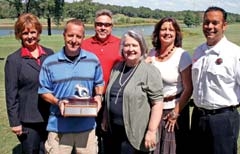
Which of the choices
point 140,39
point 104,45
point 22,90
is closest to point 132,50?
point 140,39

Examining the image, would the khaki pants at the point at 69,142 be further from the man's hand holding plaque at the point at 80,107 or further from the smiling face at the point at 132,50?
the smiling face at the point at 132,50

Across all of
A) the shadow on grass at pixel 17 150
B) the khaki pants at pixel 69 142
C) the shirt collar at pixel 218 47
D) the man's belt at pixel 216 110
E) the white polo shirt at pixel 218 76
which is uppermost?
the shirt collar at pixel 218 47

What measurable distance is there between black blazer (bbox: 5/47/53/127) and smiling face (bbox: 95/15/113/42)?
76 centimetres

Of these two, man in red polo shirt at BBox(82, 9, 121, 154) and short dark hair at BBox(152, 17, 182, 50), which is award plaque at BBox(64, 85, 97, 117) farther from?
short dark hair at BBox(152, 17, 182, 50)

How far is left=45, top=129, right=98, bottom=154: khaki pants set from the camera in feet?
14.3

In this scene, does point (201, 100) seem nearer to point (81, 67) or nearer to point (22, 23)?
point (81, 67)

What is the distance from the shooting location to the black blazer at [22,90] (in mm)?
4492

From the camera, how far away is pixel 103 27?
507cm

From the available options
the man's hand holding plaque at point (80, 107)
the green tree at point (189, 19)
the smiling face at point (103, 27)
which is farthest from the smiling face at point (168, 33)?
the green tree at point (189, 19)

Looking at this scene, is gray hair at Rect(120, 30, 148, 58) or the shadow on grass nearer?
gray hair at Rect(120, 30, 148, 58)

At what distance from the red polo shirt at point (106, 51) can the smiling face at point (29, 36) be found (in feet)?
2.22

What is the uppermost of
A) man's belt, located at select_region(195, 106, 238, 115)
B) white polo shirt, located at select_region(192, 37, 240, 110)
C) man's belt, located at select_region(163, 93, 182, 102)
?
white polo shirt, located at select_region(192, 37, 240, 110)

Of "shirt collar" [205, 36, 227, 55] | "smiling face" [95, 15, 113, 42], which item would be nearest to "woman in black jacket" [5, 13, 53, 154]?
"smiling face" [95, 15, 113, 42]

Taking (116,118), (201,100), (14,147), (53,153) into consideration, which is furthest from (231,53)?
(14,147)
